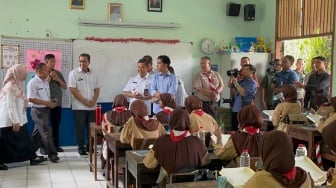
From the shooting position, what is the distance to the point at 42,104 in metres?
5.82

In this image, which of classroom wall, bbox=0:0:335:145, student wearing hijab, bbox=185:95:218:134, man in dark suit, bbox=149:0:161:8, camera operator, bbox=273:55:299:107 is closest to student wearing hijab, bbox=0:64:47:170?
classroom wall, bbox=0:0:335:145

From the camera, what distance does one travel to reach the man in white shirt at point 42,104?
18.9 feet

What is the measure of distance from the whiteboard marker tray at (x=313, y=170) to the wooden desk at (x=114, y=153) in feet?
5.96

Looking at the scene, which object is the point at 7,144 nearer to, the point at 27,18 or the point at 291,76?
the point at 27,18

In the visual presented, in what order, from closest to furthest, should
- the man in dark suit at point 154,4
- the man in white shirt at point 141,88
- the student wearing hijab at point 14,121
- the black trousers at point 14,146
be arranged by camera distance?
the student wearing hijab at point 14,121 < the black trousers at point 14,146 < the man in white shirt at point 141,88 < the man in dark suit at point 154,4

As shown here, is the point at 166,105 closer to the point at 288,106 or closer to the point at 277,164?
the point at 288,106

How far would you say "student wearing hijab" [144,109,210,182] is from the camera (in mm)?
2846

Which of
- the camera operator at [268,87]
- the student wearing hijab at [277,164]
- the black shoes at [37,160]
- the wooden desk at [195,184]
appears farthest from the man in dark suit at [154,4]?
the student wearing hijab at [277,164]

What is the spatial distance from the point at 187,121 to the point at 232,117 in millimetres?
3739

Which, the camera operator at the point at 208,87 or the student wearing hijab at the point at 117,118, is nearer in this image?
the student wearing hijab at the point at 117,118

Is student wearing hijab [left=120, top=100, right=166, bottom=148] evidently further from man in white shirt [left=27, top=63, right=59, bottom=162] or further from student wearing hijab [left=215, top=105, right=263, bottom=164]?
man in white shirt [left=27, top=63, right=59, bottom=162]

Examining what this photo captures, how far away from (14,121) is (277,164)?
13.9ft

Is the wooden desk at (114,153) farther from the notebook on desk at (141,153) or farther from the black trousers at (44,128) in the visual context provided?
the black trousers at (44,128)

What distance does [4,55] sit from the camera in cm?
645
